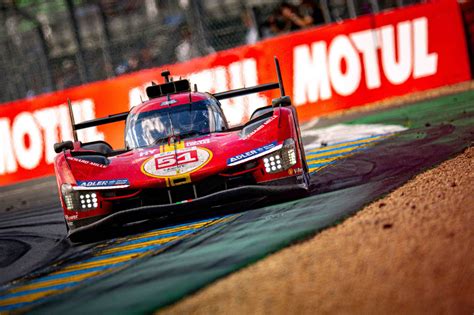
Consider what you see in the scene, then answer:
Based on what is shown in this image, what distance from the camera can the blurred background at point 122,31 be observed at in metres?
16.6

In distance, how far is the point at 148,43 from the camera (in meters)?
16.6

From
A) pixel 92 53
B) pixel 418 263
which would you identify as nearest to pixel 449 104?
pixel 92 53

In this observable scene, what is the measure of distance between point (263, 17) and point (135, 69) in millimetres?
2715

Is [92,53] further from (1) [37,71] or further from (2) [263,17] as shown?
(2) [263,17]

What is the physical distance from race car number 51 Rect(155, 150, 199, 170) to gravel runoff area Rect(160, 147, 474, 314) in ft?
6.34

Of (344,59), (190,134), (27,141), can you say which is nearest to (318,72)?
(344,59)

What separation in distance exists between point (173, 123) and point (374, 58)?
7908mm

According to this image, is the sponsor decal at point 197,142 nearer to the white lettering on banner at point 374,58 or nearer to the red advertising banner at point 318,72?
the red advertising banner at point 318,72

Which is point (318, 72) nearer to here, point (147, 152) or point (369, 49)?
point (369, 49)

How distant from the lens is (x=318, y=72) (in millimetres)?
16219

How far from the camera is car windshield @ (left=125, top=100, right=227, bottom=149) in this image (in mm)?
8844

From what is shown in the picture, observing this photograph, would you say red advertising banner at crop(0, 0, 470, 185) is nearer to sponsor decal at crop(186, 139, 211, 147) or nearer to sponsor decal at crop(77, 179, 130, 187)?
sponsor decal at crop(186, 139, 211, 147)

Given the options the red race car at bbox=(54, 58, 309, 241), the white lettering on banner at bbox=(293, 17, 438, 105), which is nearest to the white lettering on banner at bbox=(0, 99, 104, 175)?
the white lettering on banner at bbox=(293, 17, 438, 105)

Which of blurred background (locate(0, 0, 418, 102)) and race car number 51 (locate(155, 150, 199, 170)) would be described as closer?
race car number 51 (locate(155, 150, 199, 170))
